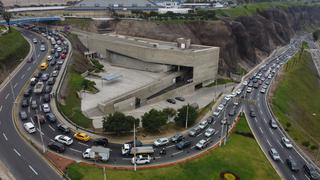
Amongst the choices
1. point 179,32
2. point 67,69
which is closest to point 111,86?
point 67,69

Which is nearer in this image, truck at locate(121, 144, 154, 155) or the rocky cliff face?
truck at locate(121, 144, 154, 155)

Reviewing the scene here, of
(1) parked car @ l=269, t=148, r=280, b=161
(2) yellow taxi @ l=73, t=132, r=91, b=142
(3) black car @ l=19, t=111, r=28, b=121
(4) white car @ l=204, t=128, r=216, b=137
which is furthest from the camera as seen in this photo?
(4) white car @ l=204, t=128, r=216, b=137

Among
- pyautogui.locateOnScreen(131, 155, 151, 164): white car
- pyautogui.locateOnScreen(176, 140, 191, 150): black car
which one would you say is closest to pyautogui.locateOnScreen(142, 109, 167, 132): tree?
pyautogui.locateOnScreen(176, 140, 191, 150): black car

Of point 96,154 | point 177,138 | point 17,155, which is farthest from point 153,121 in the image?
point 17,155

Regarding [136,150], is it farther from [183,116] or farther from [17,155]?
[17,155]

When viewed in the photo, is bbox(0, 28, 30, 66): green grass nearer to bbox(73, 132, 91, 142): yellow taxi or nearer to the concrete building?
the concrete building

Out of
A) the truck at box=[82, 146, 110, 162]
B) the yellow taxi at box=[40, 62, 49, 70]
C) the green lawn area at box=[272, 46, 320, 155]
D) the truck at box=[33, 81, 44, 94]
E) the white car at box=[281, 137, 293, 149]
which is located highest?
the yellow taxi at box=[40, 62, 49, 70]
